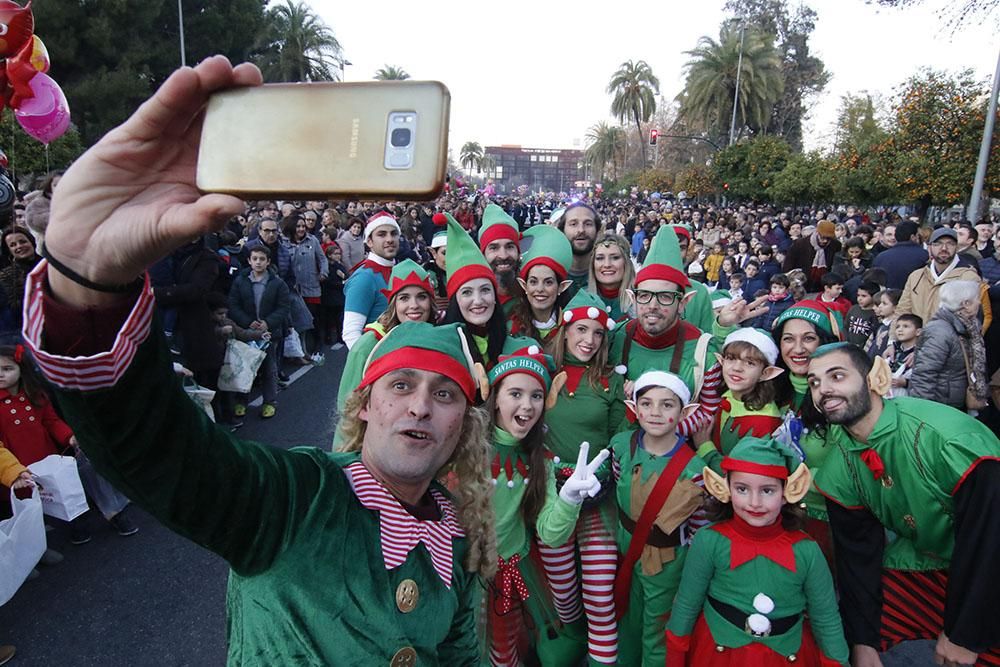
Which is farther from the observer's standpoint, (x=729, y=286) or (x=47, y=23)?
(x=47, y=23)

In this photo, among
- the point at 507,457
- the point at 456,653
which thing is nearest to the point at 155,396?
the point at 456,653

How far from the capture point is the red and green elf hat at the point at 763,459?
2695 millimetres

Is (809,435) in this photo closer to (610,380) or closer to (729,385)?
(729,385)

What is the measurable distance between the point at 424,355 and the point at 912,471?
87.4 inches

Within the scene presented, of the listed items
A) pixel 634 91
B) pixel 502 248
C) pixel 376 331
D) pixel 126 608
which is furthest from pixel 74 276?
pixel 634 91

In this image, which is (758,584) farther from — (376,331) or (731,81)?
(731,81)

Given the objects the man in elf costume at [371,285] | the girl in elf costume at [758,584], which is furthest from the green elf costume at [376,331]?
the girl in elf costume at [758,584]

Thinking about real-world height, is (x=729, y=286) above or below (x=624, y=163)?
below

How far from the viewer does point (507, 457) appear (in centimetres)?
306

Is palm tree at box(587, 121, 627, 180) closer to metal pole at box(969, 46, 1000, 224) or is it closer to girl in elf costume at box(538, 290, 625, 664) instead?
metal pole at box(969, 46, 1000, 224)

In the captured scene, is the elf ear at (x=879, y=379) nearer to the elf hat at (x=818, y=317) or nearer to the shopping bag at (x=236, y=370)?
the elf hat at (x=818, y=317)

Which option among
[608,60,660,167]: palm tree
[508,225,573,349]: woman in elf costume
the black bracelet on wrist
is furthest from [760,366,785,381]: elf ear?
[608,60,660,167]: palm tree

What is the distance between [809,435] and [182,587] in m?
3.88

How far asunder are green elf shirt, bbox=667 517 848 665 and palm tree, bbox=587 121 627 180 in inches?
3013
